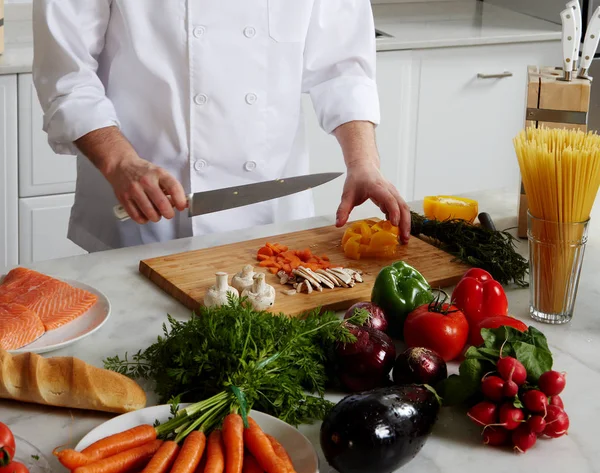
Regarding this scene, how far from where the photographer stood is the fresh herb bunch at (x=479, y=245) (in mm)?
1536

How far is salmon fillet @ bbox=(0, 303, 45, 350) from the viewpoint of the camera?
3.99ft

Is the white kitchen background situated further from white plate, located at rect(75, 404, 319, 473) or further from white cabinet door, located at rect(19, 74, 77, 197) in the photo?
white plate, located at rect(75, 404, 319, 473)

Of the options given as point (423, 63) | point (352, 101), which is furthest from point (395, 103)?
point (352, 101)

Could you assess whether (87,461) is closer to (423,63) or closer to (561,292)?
(561,292)

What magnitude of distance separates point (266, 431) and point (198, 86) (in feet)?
3.24

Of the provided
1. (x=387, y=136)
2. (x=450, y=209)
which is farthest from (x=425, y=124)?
(x=450, y=209)

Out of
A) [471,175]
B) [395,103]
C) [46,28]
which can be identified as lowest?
[471,175]

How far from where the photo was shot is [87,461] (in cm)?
94

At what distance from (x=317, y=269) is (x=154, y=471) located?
0.63 meters

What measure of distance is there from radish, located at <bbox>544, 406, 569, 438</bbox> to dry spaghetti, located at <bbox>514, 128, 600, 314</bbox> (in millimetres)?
346

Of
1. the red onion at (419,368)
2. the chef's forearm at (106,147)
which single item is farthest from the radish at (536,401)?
the chef's forearm at (106,147)

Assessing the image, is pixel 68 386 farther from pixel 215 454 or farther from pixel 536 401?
pixel 536 401

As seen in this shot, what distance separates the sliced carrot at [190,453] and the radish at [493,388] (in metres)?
0.34

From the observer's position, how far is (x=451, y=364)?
1.26m
